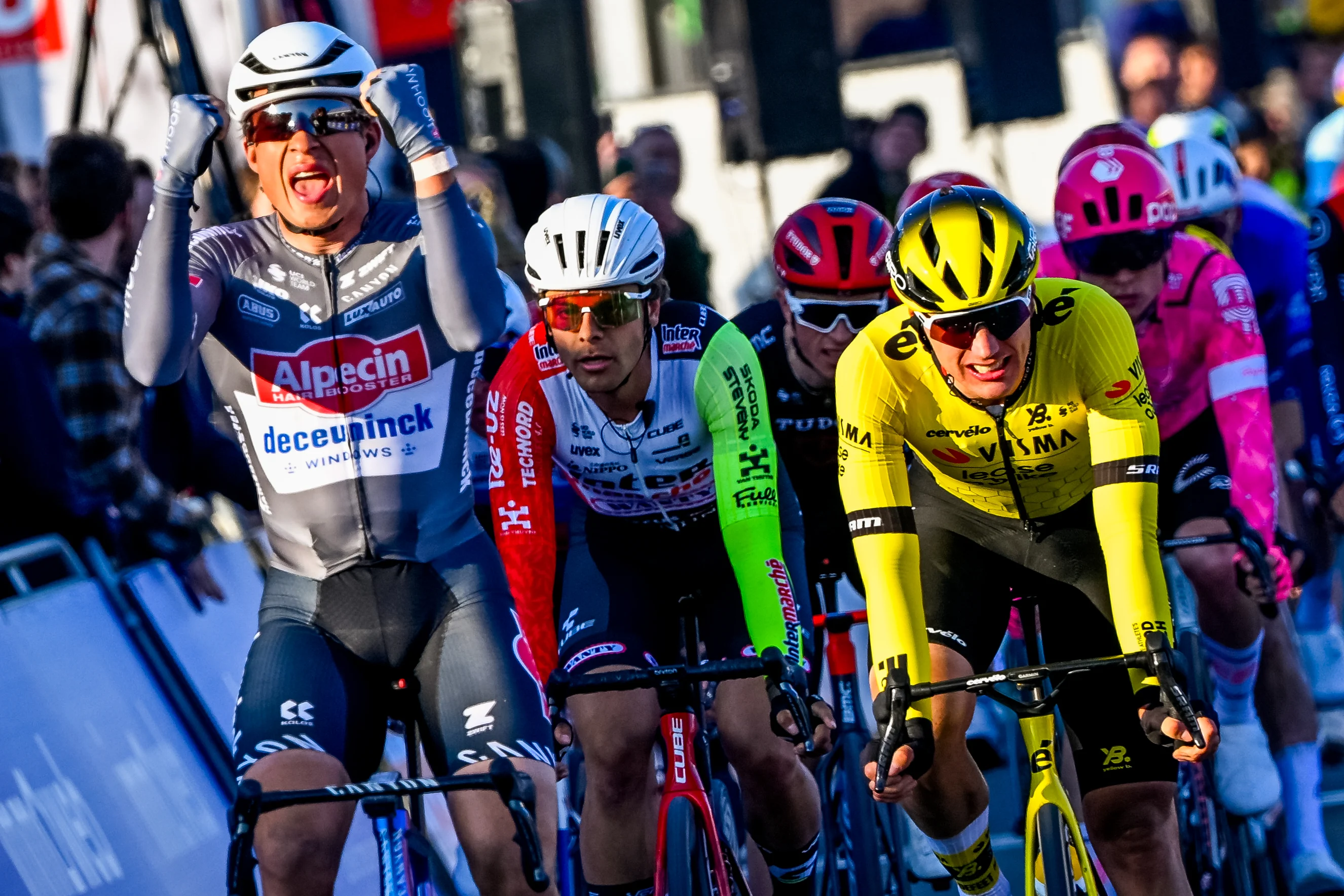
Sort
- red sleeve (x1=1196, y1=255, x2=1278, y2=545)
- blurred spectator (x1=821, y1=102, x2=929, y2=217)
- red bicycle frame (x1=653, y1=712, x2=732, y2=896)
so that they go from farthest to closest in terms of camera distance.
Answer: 1. blurred spectator (x1=821, y1=102, x2=929, y2=217)
2. red sleeve (x1=1196, y1=255, x2=1278, y2=545)
3. red bicycle frame (x1=653, y1=712, x2=732, y2=896)

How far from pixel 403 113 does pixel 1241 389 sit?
319 cm

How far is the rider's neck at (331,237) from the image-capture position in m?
5.04

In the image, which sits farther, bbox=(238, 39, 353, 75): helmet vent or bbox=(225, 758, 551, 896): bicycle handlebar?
bbox=(238, 39, 353, 75): helmet vent

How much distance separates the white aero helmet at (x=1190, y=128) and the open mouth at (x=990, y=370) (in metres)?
3.89

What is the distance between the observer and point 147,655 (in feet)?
22.2

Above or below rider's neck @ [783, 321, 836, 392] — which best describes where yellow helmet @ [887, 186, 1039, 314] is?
above

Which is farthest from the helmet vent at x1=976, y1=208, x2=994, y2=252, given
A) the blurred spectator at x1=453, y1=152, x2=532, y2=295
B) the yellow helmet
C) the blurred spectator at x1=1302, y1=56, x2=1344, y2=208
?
the blurred spectator at x1=1302, y1=56, x2=1344, y2=208

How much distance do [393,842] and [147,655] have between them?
2.57m

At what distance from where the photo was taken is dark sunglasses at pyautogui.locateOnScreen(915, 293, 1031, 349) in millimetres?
4887

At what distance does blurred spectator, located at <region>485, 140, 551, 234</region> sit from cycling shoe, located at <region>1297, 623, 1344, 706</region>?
182 inches

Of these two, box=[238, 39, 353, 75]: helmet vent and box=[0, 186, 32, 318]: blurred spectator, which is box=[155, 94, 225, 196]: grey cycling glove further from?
box=[0, 186, 32, 318]: blurred spectator

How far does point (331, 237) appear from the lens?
16.6ft

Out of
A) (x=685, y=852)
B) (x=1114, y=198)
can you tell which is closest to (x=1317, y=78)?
(x=1114, y=198)

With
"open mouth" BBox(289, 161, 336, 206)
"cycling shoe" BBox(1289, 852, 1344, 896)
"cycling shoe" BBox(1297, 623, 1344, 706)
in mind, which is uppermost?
"open mouth" BBox(289, 161, 336, 206)
